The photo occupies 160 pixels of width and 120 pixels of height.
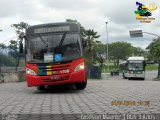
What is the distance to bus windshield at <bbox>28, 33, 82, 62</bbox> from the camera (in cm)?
1427

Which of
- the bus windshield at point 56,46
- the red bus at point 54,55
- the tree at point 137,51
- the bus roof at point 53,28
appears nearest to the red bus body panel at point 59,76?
the red bus at point 54,55

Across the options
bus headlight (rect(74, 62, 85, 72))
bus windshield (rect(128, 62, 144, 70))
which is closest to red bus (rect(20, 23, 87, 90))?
bus headlight (rect(74, 62, 85, 72))

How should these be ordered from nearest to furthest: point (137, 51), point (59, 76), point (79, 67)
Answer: point (59, 76) → point (79, 67) → point (137, 51)

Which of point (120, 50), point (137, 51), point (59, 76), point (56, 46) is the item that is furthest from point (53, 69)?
point (137, 51)

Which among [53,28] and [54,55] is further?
[53,28]

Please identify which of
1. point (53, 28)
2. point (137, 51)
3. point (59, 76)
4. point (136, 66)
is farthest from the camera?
point (137, 51)

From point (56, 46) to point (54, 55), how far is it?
43 cm

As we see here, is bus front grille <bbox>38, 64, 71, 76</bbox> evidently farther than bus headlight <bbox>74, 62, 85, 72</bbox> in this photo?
No

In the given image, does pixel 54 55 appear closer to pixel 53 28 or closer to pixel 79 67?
pixel 79 67

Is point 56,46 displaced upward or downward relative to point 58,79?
upward

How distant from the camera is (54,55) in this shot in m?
14.2

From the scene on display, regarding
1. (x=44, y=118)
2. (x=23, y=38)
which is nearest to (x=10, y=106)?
(x=44, y=118)

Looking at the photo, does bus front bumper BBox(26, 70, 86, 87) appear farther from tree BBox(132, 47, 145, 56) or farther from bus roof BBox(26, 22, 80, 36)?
tree BBox(132, 47, 145, 56)

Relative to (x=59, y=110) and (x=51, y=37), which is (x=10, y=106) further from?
(x=51, y=37)
